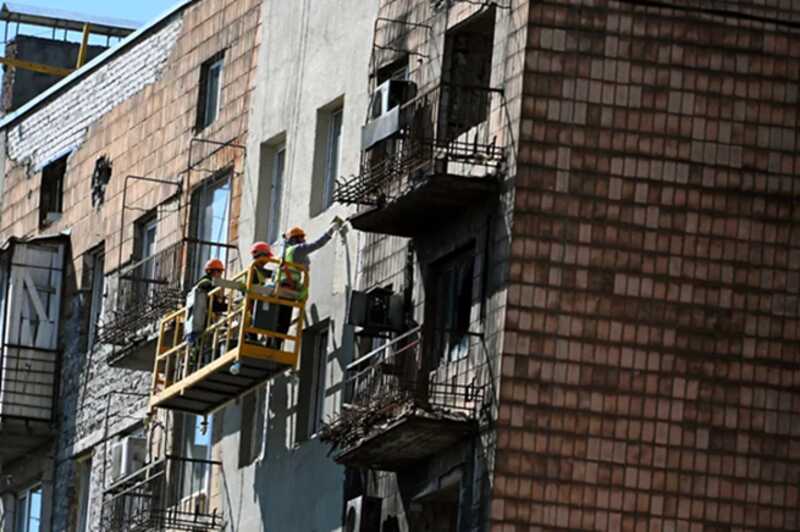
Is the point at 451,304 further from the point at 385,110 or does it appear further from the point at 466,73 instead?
the point at 466,73

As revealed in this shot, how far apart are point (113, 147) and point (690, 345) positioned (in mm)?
18894

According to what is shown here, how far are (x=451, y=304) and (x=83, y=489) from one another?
15.7 metres

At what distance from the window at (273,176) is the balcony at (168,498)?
361 centimetres

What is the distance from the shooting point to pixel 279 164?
171 feet

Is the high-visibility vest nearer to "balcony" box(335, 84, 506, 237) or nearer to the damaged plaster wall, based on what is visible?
"balcony" box(335, 84, 506, 237)

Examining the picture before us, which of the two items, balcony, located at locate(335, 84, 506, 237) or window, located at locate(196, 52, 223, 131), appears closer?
balcony, located at locate(335, 84, 506, 237)

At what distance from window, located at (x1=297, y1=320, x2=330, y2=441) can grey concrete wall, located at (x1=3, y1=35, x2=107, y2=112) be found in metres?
20.8

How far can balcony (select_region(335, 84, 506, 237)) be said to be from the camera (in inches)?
1710

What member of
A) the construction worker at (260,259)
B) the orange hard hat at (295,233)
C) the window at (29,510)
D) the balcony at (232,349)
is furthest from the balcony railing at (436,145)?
the window at (29,510)

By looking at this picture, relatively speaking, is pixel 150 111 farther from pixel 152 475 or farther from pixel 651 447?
pixel 651 447

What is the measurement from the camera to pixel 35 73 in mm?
69375

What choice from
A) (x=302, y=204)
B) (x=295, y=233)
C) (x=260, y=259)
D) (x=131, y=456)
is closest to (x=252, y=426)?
(x=302, y=204)

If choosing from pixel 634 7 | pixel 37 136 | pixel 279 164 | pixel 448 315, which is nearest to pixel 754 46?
pixel 634 7

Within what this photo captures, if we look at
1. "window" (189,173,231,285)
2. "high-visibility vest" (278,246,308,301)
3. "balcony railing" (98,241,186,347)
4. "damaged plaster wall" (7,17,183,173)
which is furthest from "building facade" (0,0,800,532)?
"damaged plaster wall" (7,17,183,173)
